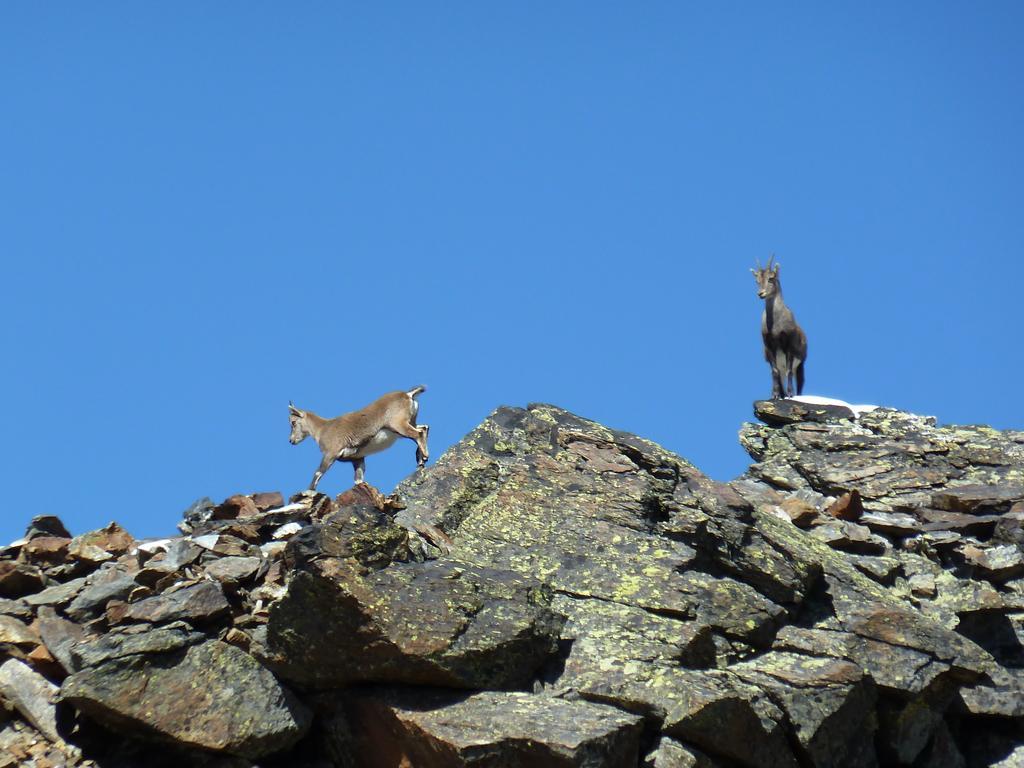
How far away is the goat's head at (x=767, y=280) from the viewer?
25.7 meters

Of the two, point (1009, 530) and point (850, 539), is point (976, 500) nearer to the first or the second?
point (1009, 530)

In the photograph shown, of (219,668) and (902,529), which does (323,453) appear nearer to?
(902,529)

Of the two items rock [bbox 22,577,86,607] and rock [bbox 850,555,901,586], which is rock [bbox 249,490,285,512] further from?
rock [bbox 850,555,901,586]

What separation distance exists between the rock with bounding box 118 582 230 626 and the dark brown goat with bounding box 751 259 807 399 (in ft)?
52.6

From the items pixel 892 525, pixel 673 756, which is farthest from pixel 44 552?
pixel 892 525

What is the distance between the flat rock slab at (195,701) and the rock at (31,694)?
0.42 metres

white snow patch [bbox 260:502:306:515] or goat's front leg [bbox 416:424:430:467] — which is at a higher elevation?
goat's front leg [bbox 416:424:430:467]

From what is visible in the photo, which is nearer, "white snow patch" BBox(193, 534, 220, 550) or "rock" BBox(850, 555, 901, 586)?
"white snow patch" BBox(193, 534, 220, 550)

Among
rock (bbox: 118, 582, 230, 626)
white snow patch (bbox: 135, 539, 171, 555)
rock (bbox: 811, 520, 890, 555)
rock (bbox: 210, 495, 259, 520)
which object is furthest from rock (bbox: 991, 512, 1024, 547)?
white snow patch (bbox: 135, 539, 171, 555)

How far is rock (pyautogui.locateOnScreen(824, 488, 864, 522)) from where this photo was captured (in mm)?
15719

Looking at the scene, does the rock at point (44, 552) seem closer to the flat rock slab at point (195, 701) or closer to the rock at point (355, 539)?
the flat rock slab at point (195, 701)

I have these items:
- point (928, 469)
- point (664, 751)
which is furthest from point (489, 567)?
point (928, 469)

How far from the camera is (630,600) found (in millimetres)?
11477

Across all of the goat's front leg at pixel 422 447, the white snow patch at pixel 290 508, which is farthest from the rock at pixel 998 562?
the goat's front leg at pixel 422 447
